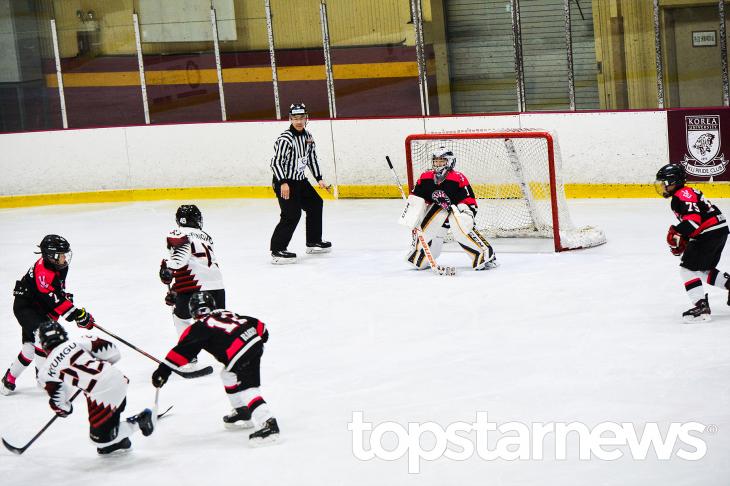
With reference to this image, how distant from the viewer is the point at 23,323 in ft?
19.6

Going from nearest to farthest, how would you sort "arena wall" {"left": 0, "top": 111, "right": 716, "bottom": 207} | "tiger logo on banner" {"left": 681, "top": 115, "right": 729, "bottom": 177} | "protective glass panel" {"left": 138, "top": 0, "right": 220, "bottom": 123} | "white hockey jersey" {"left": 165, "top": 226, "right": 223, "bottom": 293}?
"white hockey jersey" {"left": 165, "top": 226, "right": 223, "bottom": 293}, "tiger logo on banner" {"left": 681, "top": 115, "right": 729, "bottom": 177}, "arena wall" {"left": 0, "top": 111, "right": 716, "bottom": 207}, "protective glass panel" {"left": 138, "top": 0, "right": 220, "bottom": 123}

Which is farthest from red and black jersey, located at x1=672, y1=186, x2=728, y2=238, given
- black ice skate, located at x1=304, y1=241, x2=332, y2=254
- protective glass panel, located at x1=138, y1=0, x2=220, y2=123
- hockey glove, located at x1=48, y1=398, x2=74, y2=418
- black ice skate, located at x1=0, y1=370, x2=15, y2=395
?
protective glass panel, located at x1=138, y1=0, x2=220, y2=123

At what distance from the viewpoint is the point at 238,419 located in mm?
5367

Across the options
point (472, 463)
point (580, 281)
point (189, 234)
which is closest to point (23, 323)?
point (189, 234)

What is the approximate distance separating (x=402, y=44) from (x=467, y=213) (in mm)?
3902

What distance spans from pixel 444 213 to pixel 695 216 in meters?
2.28

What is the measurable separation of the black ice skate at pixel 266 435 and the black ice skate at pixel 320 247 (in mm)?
4017

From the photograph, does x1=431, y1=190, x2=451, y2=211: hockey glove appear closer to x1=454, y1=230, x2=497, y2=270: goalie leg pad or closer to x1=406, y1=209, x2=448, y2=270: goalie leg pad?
x1=406, y1=209, x2=448, y2=270: goalie leg pad

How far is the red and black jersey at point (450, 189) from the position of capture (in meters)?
8.07

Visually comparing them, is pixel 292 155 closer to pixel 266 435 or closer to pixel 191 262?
pixel 191 262

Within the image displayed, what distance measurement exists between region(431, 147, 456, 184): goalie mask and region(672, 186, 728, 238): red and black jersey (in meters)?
2.09

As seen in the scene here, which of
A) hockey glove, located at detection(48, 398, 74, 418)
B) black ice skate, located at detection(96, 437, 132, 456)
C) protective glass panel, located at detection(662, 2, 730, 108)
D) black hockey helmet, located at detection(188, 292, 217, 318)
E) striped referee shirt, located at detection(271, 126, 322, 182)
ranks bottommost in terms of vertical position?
black ice skate, located at detection(96, 437, 132, 456)

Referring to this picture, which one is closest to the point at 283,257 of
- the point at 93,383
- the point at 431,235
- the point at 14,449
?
the point at 431,235

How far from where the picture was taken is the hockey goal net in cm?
868
